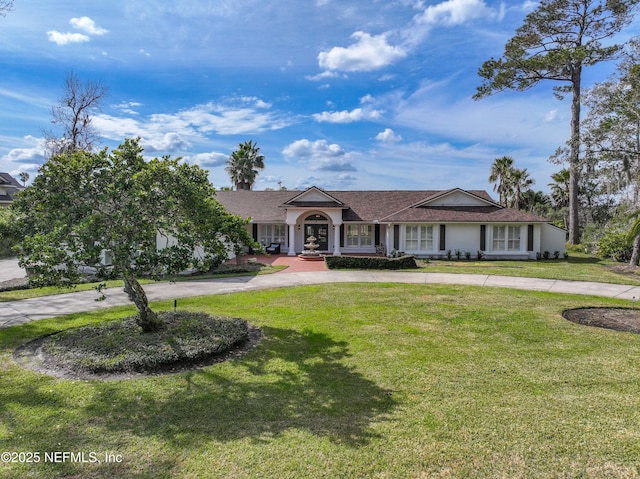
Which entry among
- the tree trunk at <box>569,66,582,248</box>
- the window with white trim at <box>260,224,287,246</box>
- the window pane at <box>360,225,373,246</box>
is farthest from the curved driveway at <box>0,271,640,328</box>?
the tree trunk at <box>569,66,582,248</box>

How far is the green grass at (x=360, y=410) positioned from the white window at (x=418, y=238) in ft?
52.7

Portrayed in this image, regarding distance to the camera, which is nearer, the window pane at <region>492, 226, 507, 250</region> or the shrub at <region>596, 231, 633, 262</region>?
the shrub at <region>596, 231, 633, 262</region>

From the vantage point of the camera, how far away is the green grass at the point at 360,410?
3650 mm

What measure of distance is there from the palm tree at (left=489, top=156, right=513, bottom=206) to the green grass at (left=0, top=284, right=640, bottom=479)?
32698 mm

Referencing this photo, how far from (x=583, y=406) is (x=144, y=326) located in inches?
292

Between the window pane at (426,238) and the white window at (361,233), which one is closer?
the window pane at (426,238)

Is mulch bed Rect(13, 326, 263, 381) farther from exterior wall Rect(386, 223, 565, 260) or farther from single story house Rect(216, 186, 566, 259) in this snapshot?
exterior wall Rect(386, 223, 565, 260)

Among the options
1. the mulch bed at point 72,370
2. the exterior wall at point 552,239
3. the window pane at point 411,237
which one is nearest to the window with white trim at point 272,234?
the window pane at point 411,237

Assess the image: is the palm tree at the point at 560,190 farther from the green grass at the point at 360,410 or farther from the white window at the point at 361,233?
the green grass at the point at 360,410

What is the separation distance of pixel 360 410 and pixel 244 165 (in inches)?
1507

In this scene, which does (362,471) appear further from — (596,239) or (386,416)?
(596,239)

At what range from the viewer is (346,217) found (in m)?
26.6

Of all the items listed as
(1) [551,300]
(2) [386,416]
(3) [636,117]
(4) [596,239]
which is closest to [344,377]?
(2) [386,416]

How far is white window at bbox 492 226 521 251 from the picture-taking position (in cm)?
2397
